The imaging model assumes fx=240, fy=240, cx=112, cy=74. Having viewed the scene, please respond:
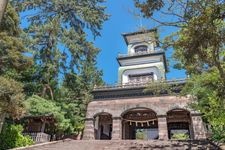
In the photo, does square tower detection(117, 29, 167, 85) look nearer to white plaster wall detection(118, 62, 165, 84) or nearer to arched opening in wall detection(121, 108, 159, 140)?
white plaster wall detection(118, 62, 165, 84)

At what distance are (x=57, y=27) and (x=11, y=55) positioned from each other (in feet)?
35.8

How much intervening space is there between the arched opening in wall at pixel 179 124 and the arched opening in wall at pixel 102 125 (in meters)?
5.18

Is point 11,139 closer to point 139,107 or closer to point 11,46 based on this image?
point 11,46

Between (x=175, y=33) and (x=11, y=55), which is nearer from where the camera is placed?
(x=175, y=33)

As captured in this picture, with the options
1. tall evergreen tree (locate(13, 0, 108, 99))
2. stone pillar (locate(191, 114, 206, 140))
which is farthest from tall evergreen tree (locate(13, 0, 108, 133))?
stone pillar (locate(191, 114, 206, 140))

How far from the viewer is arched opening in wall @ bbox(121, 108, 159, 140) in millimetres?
19734

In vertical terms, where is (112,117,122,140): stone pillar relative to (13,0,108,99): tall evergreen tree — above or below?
below

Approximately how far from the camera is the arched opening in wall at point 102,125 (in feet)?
64.8

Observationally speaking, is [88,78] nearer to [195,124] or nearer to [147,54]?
[147,54]

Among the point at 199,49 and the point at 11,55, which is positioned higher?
the point at 11,55

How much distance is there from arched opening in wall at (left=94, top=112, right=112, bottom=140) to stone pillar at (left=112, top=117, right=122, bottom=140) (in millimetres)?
1348

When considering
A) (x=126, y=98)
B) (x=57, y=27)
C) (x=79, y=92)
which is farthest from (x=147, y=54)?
(x=57, y=27)

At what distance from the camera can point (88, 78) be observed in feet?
77.0

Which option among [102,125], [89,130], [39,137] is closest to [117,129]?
[89,130]
